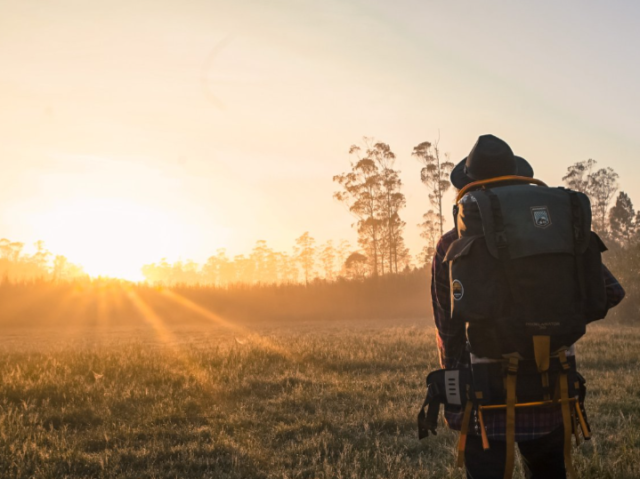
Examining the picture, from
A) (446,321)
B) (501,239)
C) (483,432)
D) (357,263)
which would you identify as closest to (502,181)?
(501,239)

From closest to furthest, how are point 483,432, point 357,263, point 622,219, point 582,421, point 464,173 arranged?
point 483,432 → point 582,421 → point 464,173 → point 357,263 → point 622,219

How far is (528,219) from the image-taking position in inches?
87.0

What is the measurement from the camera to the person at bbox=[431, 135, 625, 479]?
7.70 ft

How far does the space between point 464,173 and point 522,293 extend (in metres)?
0.75

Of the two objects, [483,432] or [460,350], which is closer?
[483,432]

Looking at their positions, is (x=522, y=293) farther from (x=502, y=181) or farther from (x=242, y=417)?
(x=242, y=417)

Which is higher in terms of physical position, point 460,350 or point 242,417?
point 460,350

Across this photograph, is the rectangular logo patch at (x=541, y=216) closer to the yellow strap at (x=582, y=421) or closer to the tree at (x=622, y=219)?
the yellow strap at (x=582, y=421)

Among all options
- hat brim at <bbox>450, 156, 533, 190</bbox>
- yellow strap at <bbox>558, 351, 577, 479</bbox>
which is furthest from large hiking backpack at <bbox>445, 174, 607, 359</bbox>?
hat brim at <bbox>450, 156, 533, 190</bbox>

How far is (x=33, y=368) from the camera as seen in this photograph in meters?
9.21

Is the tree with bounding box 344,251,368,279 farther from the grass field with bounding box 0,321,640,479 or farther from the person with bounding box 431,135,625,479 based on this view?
the person with bounding box 431,135,625,479

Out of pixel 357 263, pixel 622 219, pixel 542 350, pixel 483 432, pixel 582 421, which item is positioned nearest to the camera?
pixel 542 350

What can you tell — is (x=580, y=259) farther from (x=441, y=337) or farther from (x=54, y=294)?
(x=54, y=294)

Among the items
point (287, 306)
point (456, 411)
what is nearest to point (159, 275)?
point (287, 306)
